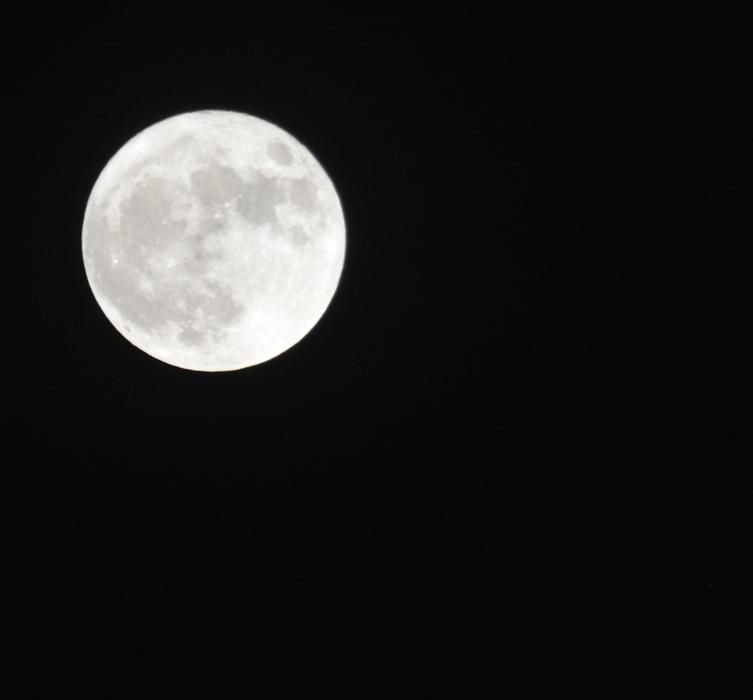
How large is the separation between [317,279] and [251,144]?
789 millimetres

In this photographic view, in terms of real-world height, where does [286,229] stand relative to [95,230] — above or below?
below

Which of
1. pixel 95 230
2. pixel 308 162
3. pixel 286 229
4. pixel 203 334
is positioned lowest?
pixel 203 334

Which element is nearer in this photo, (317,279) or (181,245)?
(181,245)

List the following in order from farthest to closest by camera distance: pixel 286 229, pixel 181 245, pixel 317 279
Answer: pixel 317 279 → pixel 286 229 → pixel 181 245

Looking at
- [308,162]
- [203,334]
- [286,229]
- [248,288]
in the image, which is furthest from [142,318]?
[308,162]

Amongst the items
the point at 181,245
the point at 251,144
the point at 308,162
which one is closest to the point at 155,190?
the point at 181,245

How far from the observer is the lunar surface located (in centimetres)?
349

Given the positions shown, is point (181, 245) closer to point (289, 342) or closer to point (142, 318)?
point (142, 318)

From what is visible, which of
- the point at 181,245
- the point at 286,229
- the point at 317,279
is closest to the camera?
the point at 181,245

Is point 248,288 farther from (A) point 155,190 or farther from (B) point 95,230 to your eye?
(B) point 95,230

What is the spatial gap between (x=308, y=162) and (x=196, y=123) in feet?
2.08

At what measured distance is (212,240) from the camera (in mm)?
3469

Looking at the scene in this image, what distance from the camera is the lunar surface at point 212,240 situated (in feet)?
11.4

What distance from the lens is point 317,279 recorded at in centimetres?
393
